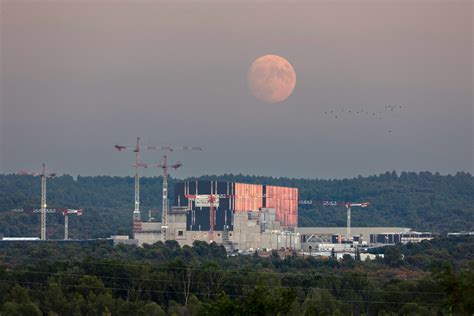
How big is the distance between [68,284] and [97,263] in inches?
527

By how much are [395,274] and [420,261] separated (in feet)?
79.3

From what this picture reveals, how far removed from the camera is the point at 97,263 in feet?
439

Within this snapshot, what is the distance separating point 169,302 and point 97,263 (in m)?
20.9

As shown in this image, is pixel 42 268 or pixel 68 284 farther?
pixel 42 268

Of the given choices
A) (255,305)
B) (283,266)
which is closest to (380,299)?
(255,305)

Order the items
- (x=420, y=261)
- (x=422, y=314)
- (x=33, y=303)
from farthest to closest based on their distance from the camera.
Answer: (x=420, y=261)
(x=33, y=303)
(x=422, y=314)

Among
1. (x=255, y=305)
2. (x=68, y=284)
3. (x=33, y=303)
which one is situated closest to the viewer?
(x=255, y=305)

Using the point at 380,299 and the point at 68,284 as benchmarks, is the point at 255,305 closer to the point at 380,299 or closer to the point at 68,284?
the point at 380,299

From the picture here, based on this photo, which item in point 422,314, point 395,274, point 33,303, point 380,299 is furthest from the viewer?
point 395,274

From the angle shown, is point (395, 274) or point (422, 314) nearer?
→ point (422, 314)

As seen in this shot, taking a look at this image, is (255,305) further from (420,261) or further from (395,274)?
(420,261)

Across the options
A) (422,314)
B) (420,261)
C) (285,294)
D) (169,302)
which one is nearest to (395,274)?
(420,261)

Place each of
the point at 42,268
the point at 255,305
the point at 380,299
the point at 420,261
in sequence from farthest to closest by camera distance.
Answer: the point at 420,261 → the point at 42,268 → the point at 380,299 → the point at 255,305

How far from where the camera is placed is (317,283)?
127562 mm
